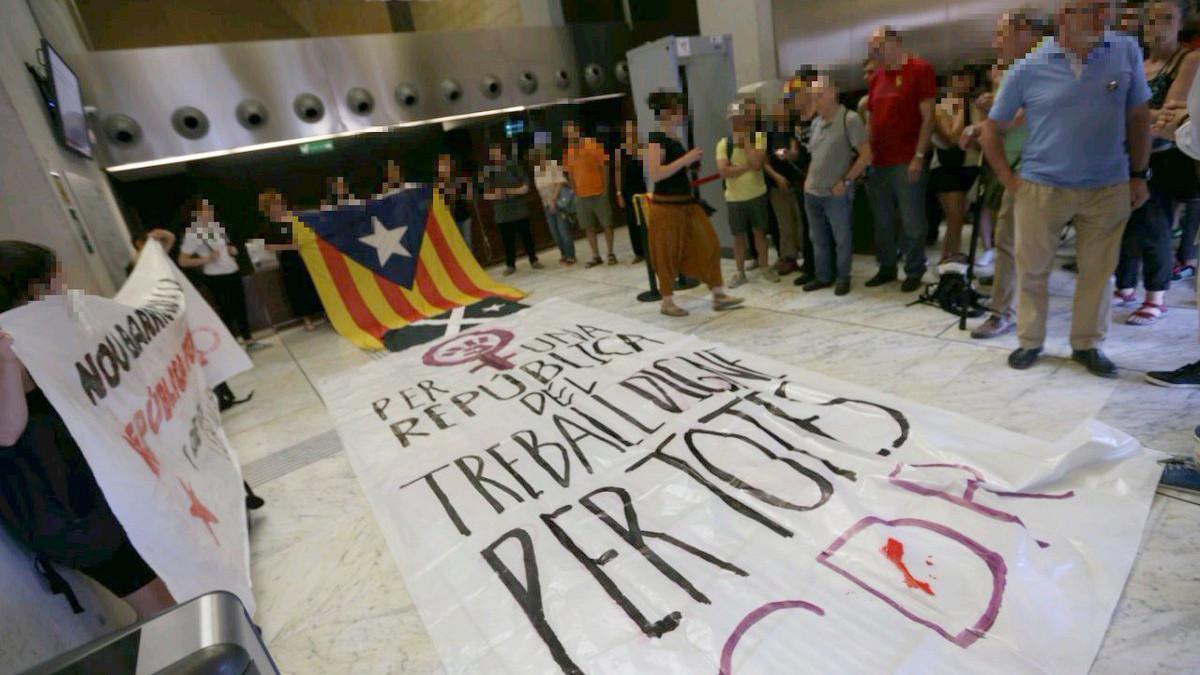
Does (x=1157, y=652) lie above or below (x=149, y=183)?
below

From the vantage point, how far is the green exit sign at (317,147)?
6.70 metres

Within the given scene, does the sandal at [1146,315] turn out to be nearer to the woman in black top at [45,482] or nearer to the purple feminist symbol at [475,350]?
the purple feminist symbol at [475,350]

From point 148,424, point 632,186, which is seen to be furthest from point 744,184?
point 148,424

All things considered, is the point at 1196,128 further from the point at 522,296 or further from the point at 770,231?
the point at 522,296

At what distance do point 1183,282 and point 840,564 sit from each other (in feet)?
10.1

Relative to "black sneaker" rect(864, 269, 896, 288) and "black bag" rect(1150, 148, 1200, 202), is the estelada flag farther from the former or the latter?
"black bag" rect(1150, 148, 1200, 202)

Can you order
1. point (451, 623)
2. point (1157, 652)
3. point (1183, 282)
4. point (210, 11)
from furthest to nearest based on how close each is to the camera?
point (210, 11), point (1183, 282), point (451, 623), point (1157, 652)

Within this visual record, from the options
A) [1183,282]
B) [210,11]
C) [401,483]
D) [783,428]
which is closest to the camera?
[783,428]

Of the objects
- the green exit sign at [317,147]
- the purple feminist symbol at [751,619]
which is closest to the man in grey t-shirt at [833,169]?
the purple feminist symbol at [751,619]

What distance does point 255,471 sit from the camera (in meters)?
2.69

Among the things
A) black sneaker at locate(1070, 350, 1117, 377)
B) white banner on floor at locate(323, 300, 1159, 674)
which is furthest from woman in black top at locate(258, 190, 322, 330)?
black sneaker at locate(1070, 350, 1117, 377)

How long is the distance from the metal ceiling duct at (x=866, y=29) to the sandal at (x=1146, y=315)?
5.93 feet

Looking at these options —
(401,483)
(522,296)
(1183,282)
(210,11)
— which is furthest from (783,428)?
(210,11)

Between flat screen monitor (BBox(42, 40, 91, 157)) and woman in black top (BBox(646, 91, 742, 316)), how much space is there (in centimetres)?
377
